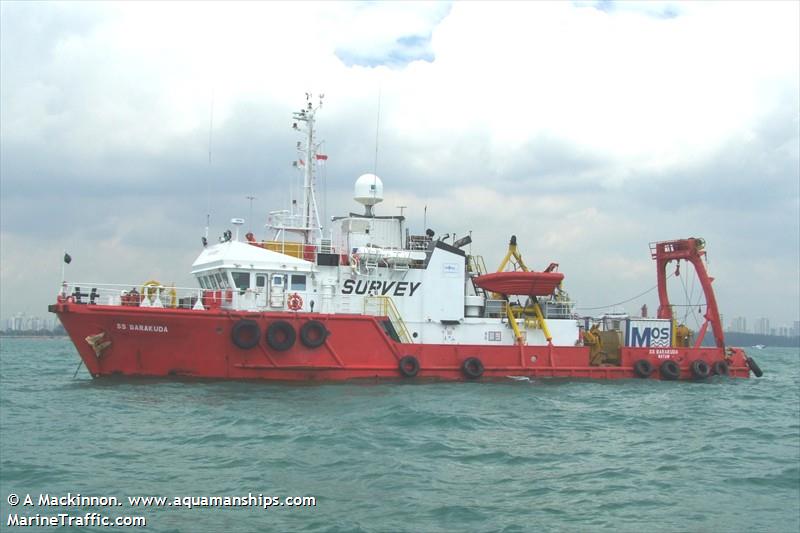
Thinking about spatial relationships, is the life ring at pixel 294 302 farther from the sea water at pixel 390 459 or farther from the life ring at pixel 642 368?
the life ring at pixel 642 368

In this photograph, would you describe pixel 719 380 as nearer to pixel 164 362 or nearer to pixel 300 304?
pixel 300 304

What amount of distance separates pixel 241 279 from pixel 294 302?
5.55 ft

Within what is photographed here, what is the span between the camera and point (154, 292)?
65.6 feet

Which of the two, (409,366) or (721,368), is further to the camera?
(721,368)

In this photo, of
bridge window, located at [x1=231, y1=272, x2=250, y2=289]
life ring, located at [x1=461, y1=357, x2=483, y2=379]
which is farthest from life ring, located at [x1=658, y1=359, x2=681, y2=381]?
bridge window, located at [x1=231, y1=272, x2=250, y2=289]

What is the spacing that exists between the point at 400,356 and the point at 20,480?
11653mm

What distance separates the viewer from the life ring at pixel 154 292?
19.5 m

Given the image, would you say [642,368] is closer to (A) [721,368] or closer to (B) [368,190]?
(A) [721,368]

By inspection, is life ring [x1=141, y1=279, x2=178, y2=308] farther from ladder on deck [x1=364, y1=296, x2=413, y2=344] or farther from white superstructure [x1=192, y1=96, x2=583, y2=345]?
ladder on deck [x1=364, y1=296, x2=413, y2=344]

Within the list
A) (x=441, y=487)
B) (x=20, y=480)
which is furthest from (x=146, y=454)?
(x=441, y=487)

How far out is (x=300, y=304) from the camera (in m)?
20.3

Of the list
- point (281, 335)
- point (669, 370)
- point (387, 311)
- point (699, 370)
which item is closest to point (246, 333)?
point (281, 335)

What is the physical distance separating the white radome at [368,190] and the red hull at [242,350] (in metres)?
4.18

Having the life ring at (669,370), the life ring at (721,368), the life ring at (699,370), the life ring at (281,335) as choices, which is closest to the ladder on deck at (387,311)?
the life ring at (281,335)
